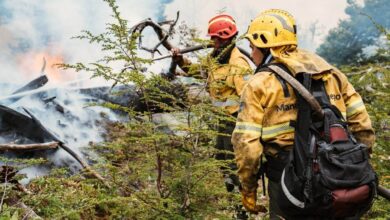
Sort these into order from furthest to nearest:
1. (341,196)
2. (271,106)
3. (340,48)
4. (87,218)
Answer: (340,48), (87,218), (271,106), (341,196)

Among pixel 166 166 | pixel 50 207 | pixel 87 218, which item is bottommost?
pixel 87 218

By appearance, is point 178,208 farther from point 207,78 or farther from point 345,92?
point 345,92

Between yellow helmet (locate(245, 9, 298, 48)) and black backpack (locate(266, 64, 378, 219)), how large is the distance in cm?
34

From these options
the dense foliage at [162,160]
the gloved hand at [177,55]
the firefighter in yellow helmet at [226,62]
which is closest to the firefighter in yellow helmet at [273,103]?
the dense foliage at [162,160]

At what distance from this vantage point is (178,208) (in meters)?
3.50

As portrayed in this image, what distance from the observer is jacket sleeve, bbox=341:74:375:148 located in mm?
3162

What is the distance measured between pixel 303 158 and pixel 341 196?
0.32 m

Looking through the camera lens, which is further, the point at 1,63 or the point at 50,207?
the point at 1,63

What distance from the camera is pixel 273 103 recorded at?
2.86 meters

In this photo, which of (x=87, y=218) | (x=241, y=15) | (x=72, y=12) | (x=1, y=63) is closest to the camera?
(x=87, y=218)

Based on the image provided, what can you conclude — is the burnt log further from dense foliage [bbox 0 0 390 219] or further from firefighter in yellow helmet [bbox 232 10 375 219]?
firefighter in yellow helmet [bbox 232 10 375 219]

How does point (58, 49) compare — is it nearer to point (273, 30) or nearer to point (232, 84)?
point (232, 84)

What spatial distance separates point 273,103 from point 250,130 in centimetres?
24

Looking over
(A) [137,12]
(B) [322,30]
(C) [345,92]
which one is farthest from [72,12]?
(B) [322,30]
